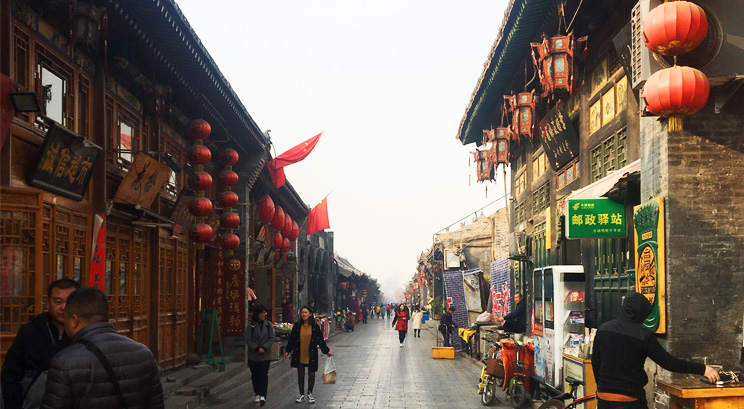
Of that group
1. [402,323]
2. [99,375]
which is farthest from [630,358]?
[402,323]

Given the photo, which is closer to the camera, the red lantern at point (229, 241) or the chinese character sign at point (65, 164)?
the chinese character sign at point (65, 164)

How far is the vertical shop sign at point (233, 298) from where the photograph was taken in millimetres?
20422

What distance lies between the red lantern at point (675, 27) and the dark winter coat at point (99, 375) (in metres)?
5.92

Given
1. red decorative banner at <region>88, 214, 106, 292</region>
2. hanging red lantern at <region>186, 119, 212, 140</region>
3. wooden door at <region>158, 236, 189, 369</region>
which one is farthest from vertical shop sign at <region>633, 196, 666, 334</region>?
wooden door at <region>158, 236, 189, 369</region>

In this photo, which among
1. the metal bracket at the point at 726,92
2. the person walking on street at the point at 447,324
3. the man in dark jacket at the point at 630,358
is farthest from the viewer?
the person walking on street at the point at 447,324

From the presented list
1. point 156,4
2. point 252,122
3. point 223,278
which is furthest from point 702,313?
point 223,278

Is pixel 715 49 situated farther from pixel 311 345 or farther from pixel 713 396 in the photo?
pixel 311 345

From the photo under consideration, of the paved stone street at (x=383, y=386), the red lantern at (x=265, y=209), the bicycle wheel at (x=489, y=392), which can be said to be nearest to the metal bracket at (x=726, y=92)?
the bicycle wheel at (x=489, y=392)

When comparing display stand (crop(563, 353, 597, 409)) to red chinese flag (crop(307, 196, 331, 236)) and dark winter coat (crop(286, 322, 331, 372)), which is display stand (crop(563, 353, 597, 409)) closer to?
dark winter coat (crop(286, 322, 331, 372))

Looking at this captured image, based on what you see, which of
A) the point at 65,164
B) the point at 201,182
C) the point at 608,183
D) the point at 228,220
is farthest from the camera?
the point at 228,220

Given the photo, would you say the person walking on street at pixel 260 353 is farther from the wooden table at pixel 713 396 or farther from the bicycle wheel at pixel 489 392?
the wooden table at pixel 713 396

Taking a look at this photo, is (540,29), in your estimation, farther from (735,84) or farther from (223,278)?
(223,278)

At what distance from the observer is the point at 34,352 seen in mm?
5473

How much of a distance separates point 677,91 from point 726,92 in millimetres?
1092
